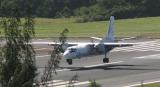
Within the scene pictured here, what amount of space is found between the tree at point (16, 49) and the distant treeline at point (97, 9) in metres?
104

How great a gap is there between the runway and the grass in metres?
21.2

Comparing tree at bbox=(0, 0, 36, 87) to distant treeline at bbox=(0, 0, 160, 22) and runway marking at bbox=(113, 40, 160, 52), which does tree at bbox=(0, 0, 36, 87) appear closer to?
runway marking at bbox=(113, 40, 160, 52)

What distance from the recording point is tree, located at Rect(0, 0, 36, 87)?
1375cm

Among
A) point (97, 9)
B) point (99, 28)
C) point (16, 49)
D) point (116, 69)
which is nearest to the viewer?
point (16, 49)

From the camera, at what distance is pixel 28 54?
46.1ft

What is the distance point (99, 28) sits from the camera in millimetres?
99875

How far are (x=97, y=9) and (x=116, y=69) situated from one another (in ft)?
262

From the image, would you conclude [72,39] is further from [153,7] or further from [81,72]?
[153,7]

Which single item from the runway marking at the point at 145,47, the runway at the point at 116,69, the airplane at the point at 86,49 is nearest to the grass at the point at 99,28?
the runway marking at the point at 145,47

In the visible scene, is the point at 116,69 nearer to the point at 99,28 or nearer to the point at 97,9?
the point at 99,28

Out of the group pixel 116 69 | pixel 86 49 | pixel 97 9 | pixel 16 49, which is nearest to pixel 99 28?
pixel 97 9

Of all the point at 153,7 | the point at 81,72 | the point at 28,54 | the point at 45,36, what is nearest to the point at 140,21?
the point at 153,7

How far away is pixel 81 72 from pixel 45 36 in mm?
40589

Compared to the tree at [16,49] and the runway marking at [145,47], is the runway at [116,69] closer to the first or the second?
the runway marking at [145,47]
